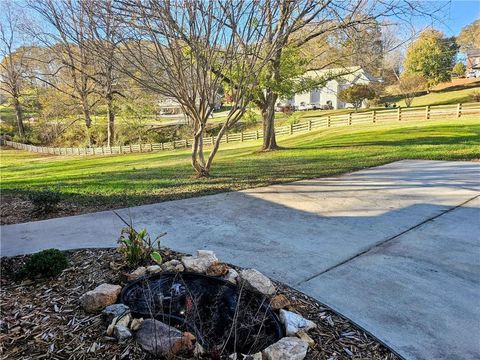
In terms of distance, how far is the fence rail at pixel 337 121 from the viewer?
64.6ft

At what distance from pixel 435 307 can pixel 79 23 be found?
641 centimetres

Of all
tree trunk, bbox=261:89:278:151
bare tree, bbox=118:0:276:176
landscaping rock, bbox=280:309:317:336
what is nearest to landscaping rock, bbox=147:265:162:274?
landscaping rock, bbox=280:309:317:336

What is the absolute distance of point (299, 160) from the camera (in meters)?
10.2

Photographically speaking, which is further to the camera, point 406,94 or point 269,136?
point 406,94

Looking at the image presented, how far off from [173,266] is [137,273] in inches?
12.0

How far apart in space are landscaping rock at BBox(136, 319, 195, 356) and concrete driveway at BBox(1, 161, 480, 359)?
1.15 metres

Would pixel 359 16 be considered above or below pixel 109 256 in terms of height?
above

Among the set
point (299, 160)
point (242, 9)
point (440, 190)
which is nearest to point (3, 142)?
point (299, 160)

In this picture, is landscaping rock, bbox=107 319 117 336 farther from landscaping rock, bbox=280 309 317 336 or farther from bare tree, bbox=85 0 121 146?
bare tree, bbox=85 0 121 146

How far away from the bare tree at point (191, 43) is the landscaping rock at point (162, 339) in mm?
4854

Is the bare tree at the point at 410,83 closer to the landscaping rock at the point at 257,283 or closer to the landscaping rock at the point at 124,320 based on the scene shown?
the landscaping rock at the point at 257,283

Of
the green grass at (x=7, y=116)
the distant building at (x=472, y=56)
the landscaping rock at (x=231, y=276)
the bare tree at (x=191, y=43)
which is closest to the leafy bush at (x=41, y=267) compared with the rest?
the landscaping rock at (x=231, y=276)

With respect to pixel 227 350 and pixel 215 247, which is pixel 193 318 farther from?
pixel 215 247

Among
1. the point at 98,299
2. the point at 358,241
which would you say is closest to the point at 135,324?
the point at 98,299
